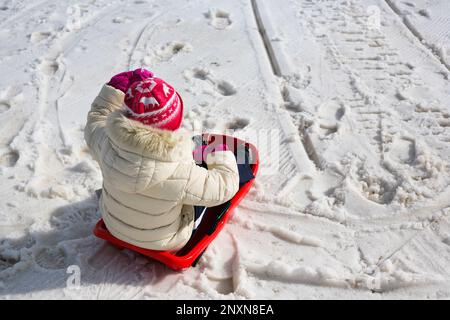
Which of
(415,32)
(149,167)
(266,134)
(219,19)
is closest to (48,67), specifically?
(219,19)

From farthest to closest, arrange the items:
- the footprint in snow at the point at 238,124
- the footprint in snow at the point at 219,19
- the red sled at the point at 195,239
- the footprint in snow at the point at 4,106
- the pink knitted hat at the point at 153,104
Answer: the footprint in snow at the point at 219,19 → the footprint in snow at the point at 4,106 → the footprint in snow at the point at 238,124 → the red sled at the point at 195,239 → the pink knitted hat at the point at 153,104

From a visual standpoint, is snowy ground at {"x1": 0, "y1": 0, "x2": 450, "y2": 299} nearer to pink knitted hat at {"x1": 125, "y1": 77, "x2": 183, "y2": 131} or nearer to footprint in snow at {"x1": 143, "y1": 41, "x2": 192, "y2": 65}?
footprint in snow at {"x1": 143, "y1": 41, "x2": 192, "y2": 65}

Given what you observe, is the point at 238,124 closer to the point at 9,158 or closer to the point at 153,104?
the point at 9,158

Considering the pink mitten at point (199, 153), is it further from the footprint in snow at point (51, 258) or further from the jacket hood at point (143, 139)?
the footprint in snow at point (51, 258)

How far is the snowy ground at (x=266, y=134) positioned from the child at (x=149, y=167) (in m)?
0.29

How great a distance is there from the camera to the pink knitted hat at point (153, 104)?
5.24 ft

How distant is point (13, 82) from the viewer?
3463 millimetres

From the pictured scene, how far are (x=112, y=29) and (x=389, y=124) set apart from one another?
247cm

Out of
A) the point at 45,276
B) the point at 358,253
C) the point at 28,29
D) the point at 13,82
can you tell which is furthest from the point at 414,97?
the point at 28,29

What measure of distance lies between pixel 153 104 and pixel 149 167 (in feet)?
0.72

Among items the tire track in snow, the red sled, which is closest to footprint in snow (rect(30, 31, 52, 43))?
the red sled

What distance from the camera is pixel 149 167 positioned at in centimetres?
165

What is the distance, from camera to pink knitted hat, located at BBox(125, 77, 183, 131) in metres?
1.60

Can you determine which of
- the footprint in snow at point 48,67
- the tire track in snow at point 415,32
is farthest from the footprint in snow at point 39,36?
the tire track in snow at point 415,32
